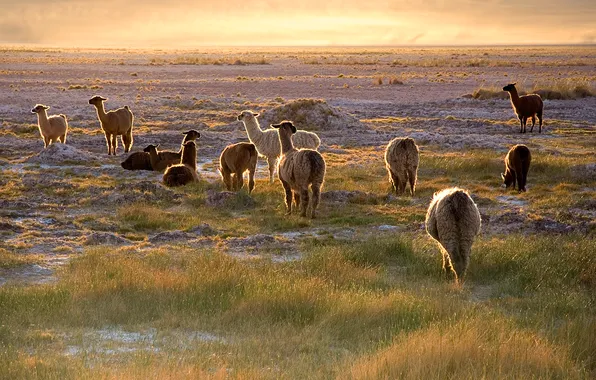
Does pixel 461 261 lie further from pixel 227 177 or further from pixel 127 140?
pixel 127 140

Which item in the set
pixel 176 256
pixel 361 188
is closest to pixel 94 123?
pixel 361 188

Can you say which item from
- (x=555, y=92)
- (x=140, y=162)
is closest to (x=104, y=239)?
(x=140, y=162)

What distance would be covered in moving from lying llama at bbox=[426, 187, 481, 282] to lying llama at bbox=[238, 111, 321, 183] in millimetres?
8555

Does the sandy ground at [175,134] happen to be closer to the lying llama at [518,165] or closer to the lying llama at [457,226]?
the lying llama at [518,165]

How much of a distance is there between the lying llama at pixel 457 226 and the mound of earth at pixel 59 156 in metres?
12.7

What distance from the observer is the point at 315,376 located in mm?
6426

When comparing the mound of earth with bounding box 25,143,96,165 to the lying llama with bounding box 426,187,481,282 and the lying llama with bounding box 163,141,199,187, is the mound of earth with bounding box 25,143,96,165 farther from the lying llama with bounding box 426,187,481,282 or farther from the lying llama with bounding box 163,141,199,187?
the lying llama with bounding box 426,187,481,282

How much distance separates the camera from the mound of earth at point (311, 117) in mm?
28266

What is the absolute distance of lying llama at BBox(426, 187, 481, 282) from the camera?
30.7ft

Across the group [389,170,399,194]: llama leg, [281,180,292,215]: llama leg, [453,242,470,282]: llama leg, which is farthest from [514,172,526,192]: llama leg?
[453,242,470,282]: llama leg

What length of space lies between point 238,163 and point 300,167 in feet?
9.51

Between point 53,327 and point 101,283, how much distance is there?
1328mm

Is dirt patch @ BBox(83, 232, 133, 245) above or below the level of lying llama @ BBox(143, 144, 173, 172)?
below

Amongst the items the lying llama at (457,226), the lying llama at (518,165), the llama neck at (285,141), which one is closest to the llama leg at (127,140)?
the llama neck at (285,141)
